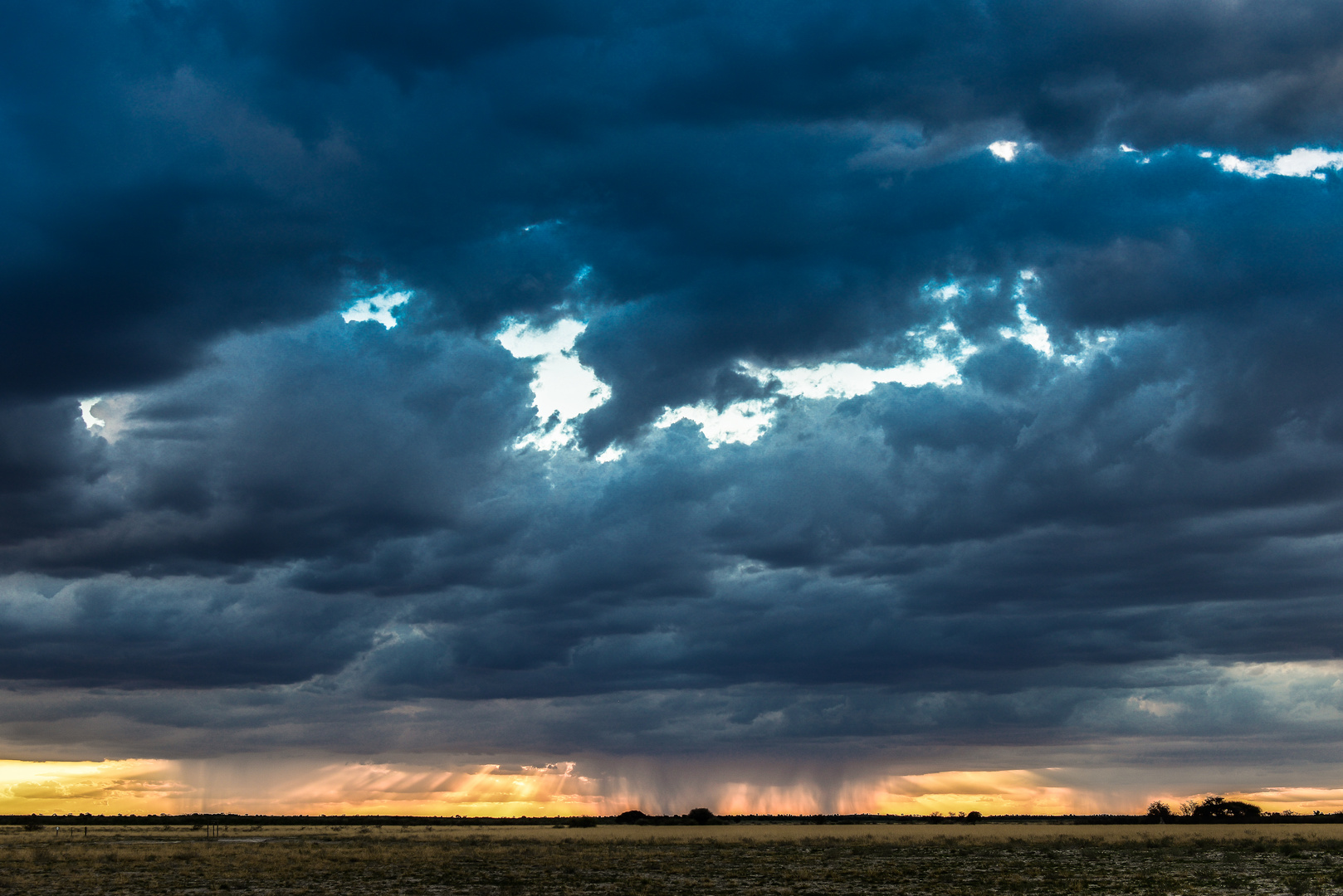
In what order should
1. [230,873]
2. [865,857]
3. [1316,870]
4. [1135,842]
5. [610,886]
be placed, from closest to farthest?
[610,886] → [1316,870] → [230,873] → [865,857] → [1135,842]

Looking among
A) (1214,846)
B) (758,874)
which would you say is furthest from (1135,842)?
(758,874)

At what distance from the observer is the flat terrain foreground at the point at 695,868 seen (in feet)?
189

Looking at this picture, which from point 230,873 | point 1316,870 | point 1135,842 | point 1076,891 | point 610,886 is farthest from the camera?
point 1135,842

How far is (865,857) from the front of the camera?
8325 cm

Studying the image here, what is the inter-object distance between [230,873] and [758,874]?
105 ft

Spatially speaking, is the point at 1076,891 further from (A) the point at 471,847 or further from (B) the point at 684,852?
(A) the point at 471,847

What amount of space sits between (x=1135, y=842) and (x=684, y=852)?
43662 millimetres

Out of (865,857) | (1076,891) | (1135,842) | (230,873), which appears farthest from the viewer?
(1135,842)

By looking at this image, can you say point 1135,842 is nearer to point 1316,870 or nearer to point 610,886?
point 1316,870

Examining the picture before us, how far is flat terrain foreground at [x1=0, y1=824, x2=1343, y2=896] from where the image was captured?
5753 centimetres

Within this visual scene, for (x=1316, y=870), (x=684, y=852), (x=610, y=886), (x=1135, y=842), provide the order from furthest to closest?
(x=1135, y=842)
(x=684, y=852)
(x=1316, y=870)
(x=610, y=886)

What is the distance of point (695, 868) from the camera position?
242 ft

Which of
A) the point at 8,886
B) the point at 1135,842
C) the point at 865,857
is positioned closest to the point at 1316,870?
the point at 865,857

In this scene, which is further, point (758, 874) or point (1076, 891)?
point (758, 874)
